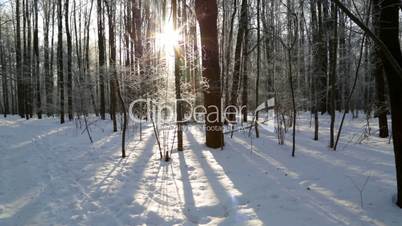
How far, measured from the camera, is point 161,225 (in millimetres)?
3395

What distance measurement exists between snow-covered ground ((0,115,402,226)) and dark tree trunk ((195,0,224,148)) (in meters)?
0.50

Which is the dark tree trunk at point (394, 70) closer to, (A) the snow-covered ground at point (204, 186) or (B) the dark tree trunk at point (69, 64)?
(A) the snow-covered ground at point (204, 186)

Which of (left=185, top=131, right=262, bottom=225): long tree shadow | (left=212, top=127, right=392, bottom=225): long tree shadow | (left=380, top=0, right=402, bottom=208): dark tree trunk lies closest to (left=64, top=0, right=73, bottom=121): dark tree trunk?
(left=212, top=127, right=392, bottom=225): long tree shadow

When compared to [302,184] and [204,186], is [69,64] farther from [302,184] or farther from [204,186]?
[302,184]

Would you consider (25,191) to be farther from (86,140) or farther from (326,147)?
(326,147)

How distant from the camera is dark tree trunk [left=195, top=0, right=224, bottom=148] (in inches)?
291

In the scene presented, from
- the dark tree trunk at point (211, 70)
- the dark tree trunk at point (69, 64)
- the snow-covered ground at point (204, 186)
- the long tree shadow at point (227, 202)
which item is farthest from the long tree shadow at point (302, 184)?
the dark tree trunk at point (69, 64)

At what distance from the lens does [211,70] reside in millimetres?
7441

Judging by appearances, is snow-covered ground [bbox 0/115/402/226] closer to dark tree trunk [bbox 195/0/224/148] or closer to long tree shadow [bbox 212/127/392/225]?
long tree shadow [bbox 212/127/392/225]

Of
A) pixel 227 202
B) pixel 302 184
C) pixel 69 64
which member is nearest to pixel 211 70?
pixel 302 184

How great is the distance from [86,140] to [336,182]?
24.9 feet

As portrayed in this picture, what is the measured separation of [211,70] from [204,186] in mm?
3466

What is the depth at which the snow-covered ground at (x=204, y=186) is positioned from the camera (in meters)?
3.48

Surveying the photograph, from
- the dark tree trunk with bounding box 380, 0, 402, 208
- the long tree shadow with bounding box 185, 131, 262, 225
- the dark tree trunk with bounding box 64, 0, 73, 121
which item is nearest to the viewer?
the dark tree trunk with bounding box 380, 0, 402, 208
